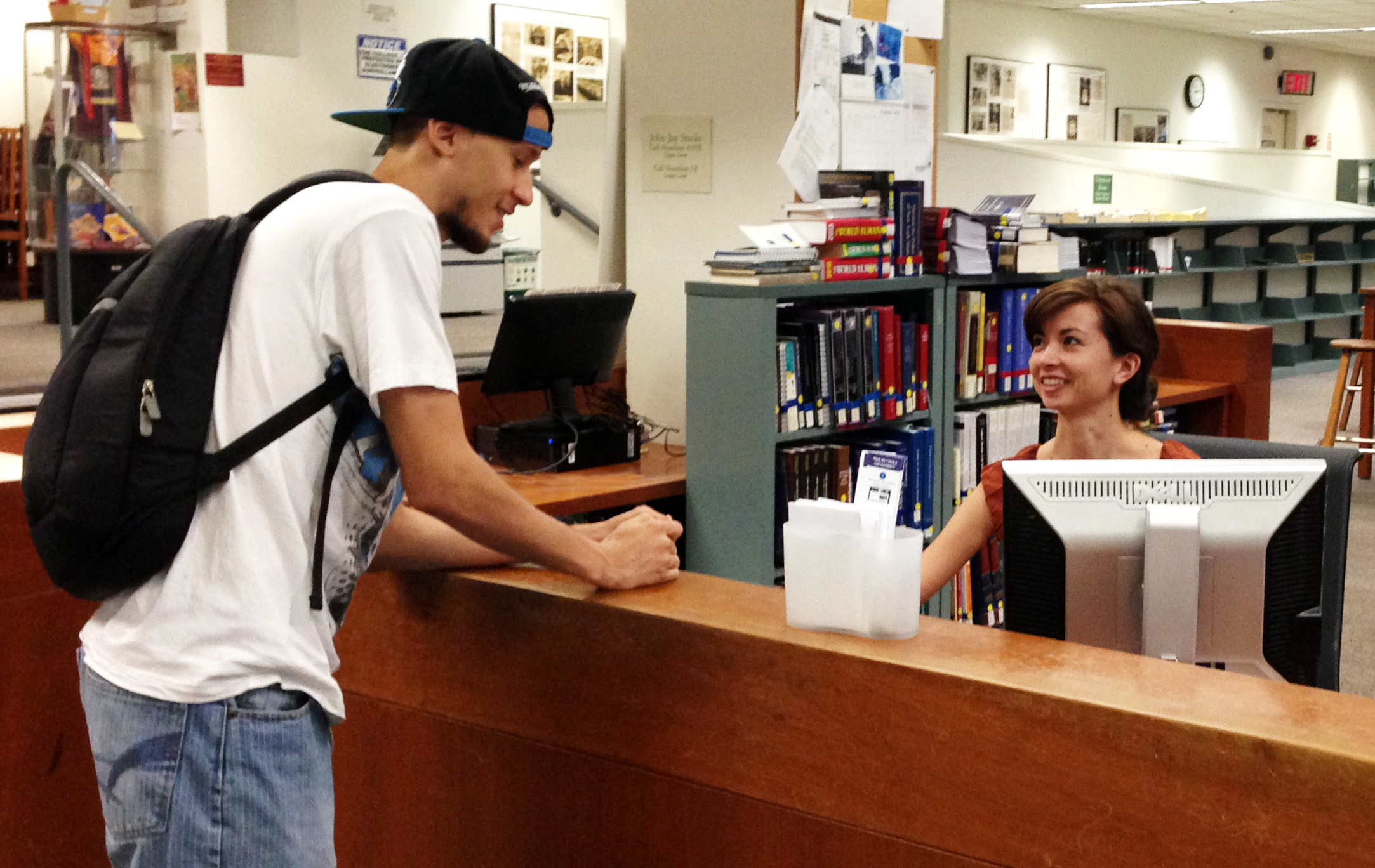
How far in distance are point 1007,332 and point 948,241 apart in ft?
1.36

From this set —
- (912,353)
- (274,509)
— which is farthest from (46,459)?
(912,353)

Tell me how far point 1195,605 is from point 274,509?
105 centimetres

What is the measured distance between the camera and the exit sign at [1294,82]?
1800cm

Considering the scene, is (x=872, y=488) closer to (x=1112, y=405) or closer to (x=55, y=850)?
(x=1112, y=405)

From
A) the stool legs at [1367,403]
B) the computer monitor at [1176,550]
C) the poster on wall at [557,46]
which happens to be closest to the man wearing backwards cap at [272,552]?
the computer monitor at [1176,550]

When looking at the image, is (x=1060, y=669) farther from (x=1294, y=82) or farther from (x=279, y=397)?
(x=1294, y=82)

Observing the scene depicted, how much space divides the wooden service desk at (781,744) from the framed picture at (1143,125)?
50.4ft

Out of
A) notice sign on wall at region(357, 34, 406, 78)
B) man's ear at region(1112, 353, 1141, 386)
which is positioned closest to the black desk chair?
man's ear at region(1112, 353, 1141, 386)

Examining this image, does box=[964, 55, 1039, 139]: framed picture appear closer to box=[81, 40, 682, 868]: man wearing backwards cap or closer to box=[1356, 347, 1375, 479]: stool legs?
box=[1356, 347, 1375, 479]: stool legs

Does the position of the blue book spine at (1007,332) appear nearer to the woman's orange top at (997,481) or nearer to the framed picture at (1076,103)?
the woman's orange top at (997,481)

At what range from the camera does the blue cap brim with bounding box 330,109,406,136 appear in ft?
5.05

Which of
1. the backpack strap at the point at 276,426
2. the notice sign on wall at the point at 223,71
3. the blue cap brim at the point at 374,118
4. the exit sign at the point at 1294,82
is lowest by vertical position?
the backpack strap at the point at 276,426

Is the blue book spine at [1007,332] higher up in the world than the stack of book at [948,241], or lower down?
lower down

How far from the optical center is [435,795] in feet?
6.58
